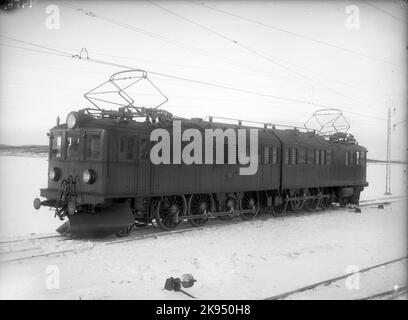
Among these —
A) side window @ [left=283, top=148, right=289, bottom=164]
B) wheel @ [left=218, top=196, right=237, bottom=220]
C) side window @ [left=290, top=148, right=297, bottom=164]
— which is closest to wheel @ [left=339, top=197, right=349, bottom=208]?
Answer: side window @ [left=290, top=148, right=297, bottom=164]

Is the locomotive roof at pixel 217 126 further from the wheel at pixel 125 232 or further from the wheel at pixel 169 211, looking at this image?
the wheel at pixel 125 232

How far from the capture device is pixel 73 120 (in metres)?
12.8

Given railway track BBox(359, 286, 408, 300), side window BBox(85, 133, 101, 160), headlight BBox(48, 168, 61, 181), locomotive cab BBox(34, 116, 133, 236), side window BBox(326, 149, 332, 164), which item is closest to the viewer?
railway track BBox(359, 286, 408, 300)

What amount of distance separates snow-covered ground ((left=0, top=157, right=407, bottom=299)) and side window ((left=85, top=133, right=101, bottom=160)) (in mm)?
2393

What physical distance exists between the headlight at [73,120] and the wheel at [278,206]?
978cm

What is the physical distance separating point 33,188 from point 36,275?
22.4 m

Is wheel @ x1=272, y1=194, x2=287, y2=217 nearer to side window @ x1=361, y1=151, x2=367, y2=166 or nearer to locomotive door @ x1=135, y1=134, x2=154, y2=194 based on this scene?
locomotive door @ x1=135, y1=134, x2=154, y2=194

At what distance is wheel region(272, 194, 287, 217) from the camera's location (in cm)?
1920

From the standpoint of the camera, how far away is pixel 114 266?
9.30m

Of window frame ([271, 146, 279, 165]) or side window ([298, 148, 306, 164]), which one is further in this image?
side window ([298, 148, 306, 164])

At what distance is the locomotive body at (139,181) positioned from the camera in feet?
40.0

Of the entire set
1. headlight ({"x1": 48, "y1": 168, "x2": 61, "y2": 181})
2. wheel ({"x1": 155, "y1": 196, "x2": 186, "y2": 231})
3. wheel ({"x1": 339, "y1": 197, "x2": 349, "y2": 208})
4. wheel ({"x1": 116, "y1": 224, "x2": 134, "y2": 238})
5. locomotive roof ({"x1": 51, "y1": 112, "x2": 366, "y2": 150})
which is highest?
locomotive roof ({"x1": 51, "y1": 112, "x2": 366, "y2": 150})
